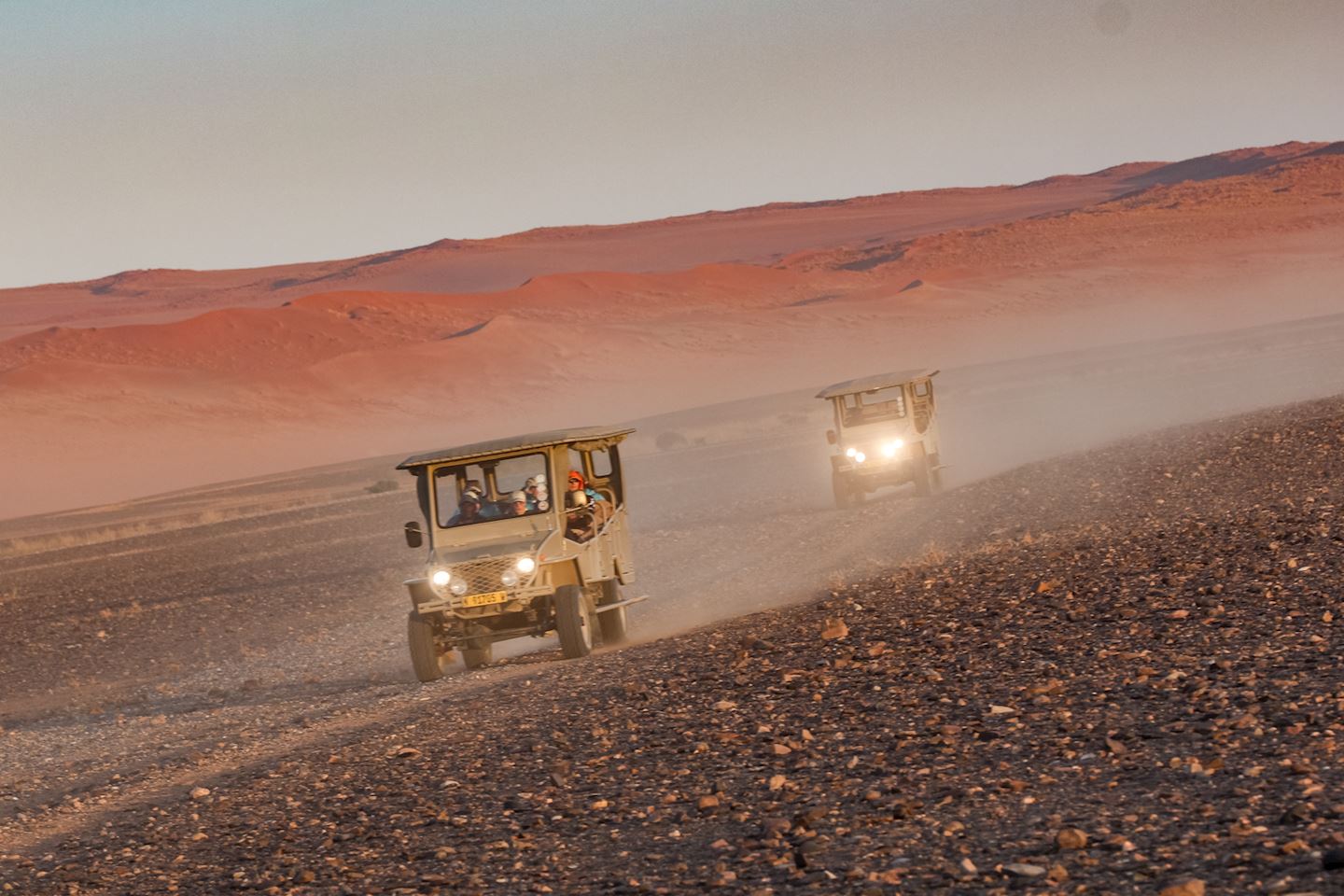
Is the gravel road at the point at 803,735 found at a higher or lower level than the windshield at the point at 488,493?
lower

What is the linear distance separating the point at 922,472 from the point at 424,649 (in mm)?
18040

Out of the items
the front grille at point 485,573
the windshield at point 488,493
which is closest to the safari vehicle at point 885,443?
the windshield at point 488,493

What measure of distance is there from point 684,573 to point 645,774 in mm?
16583

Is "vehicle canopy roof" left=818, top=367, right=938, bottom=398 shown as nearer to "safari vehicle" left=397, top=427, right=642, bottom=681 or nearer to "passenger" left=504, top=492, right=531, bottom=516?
"safari vehicle" left=397, top=427, right=642, bottom=681

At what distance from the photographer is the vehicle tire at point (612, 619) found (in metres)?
18.3

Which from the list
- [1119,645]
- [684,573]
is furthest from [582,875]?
[684,573]

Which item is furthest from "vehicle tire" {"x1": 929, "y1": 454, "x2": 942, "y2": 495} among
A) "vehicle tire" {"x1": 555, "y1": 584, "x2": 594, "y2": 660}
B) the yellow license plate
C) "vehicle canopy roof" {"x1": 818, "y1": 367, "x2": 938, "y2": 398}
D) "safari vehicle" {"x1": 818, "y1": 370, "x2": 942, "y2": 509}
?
the yellow license plate

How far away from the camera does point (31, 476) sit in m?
104

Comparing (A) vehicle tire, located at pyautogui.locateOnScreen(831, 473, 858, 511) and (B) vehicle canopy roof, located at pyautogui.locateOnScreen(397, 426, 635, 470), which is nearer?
(B) vehicle canopy roof, located at pyautogui.locateOnScreen(397, 426, 635, 470)

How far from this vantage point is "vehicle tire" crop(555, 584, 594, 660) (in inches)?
659

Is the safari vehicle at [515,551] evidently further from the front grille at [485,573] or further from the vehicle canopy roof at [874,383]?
the vehicle canopy roof at [874,383]

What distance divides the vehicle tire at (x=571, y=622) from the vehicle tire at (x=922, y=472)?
1707cm

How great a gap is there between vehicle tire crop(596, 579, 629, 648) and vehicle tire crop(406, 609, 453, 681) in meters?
2.15

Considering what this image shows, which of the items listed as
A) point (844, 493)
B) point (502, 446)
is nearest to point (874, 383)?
point (844, 493)
